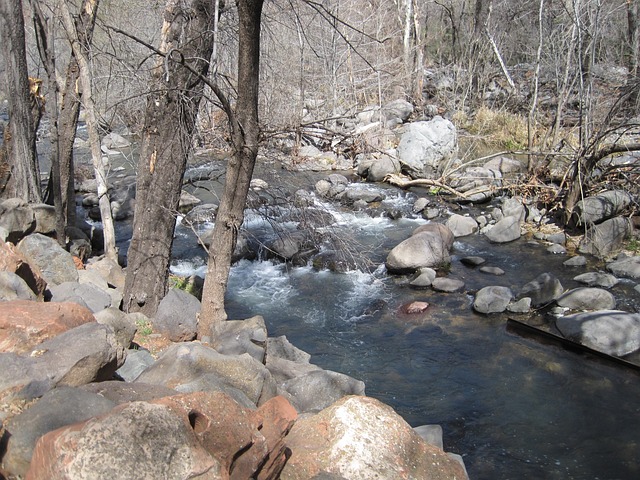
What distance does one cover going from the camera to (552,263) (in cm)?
1018

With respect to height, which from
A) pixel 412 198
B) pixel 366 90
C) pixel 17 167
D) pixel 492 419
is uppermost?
pixel 366 90

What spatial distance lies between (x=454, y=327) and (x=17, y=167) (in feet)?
19.6

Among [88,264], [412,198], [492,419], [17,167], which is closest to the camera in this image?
[492,419]

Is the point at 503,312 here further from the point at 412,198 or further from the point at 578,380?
the point at 412,198

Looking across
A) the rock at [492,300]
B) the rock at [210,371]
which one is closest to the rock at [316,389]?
the rock at [210,371]

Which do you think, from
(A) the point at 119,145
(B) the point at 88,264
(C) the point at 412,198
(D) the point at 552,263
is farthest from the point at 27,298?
(A) the point at 119,145

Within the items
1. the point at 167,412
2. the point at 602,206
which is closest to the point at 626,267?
the point at 602,206

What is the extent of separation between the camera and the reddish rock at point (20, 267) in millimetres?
4773

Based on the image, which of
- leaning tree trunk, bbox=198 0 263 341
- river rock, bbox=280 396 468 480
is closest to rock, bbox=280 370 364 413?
leaning tree trunk, bbox=198 0 263 341

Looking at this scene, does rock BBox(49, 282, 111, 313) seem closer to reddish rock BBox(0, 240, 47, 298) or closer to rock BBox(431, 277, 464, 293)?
reddish rock BBox(0, 240, 47, 298)

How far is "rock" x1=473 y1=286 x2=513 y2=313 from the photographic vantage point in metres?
8.45

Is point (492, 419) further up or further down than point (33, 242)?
further down

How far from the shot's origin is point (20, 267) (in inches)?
192

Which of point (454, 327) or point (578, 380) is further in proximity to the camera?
point (454, 327)
